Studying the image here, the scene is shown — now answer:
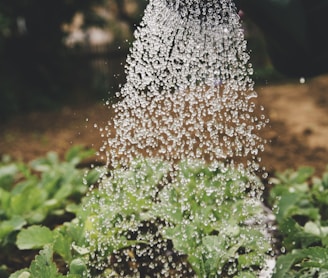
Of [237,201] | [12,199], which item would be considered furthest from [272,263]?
[12,199]

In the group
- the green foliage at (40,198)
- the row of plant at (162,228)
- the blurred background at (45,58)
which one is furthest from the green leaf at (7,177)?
the blurred background at (45,58)

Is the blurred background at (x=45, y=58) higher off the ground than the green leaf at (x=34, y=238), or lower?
higher

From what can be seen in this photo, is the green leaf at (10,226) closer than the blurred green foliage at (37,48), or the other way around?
the green leaf at (10,226)

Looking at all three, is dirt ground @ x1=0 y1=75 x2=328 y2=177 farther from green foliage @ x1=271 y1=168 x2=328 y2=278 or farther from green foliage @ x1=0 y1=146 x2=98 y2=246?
green foliage @ x1=0 y1=146 x2=98 y2=246

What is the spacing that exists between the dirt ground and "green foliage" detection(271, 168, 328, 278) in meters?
1.17

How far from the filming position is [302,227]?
100 inches

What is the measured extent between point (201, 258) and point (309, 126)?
395 centimetres

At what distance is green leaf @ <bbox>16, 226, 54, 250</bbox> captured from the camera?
241cm

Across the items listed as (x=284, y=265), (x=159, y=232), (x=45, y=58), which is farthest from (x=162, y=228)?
(x=45, y=58)

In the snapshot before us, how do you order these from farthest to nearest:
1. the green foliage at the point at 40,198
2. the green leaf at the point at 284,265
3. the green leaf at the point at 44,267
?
the green foliage at the point at 40,198, the green leaf at the point at 284,265, the green leaf at the point at 44,267

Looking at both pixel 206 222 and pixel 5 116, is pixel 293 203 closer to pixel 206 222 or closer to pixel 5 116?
pixel 206 222

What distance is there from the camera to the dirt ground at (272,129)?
4922 mm

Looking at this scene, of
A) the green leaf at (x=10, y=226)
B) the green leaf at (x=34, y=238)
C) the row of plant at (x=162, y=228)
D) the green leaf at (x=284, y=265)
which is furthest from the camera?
the green leaf at (x=10, y=226)

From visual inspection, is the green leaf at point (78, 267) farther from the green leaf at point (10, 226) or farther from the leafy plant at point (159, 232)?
the green leaf at point (10, 226)
